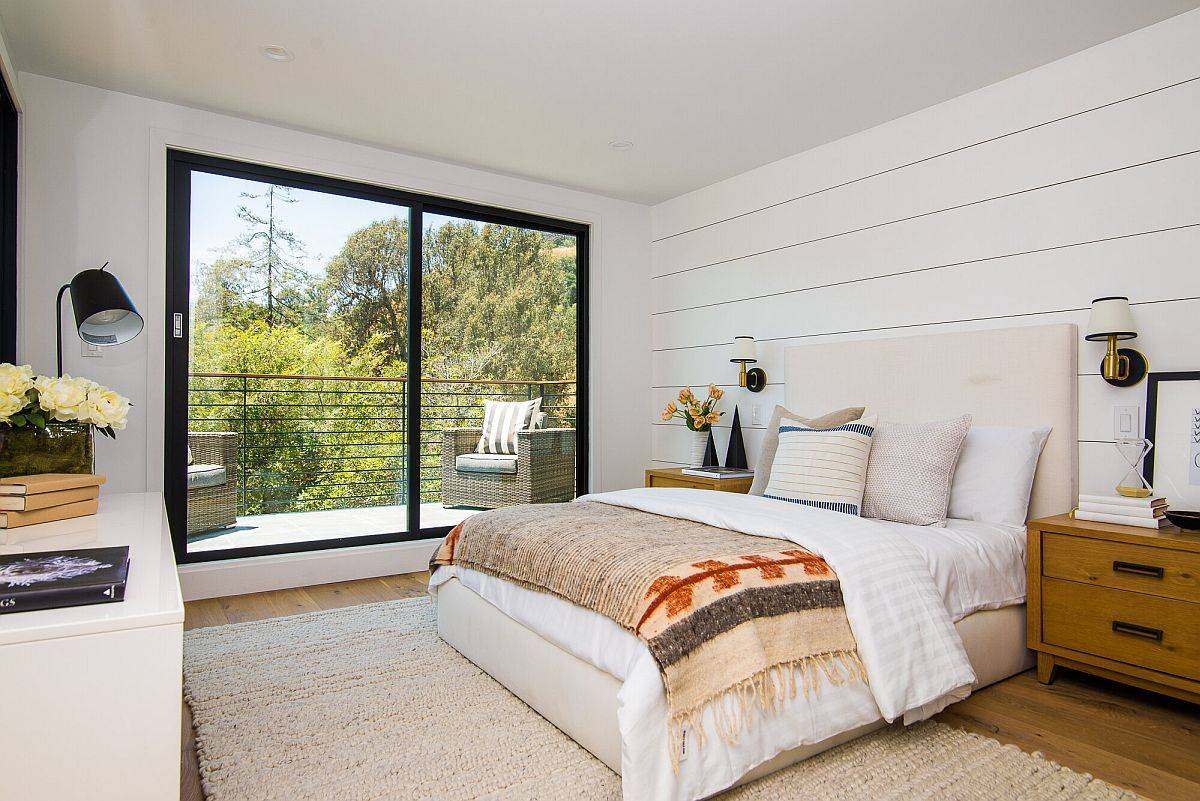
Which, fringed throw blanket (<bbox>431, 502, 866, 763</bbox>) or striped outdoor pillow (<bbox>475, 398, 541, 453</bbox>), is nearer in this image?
fringed throw blanket (<bbox>431, 502, 866, 763</bbox>)

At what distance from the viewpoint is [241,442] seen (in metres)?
3.69

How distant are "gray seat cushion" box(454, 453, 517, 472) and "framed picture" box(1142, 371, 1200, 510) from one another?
10.5ft

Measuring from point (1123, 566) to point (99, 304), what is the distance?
134 inches

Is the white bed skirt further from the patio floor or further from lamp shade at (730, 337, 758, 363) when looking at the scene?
lamp shade at (730, 337, 758, 363)

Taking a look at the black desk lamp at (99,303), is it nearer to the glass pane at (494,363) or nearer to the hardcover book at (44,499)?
the hardcover book at (44,499)

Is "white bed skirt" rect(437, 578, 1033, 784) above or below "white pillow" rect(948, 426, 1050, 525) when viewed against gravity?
below

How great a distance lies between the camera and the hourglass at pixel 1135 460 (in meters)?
2.42

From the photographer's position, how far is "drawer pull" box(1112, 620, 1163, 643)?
7.16 ft

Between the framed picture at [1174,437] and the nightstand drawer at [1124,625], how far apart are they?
521 mm

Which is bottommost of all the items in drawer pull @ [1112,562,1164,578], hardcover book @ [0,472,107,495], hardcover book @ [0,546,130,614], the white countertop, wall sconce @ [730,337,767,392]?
drawer pull @ [1112,562,1164,578]

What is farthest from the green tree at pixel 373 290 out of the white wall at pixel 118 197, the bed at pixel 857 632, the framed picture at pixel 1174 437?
the framed picture at pixel 1174 437

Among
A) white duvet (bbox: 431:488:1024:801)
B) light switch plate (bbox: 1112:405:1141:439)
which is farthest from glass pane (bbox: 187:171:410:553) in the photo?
light switch plate (bbox: 1112:405:1141:439)

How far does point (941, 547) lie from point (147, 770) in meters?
2.20

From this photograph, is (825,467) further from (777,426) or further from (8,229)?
(8,229)
